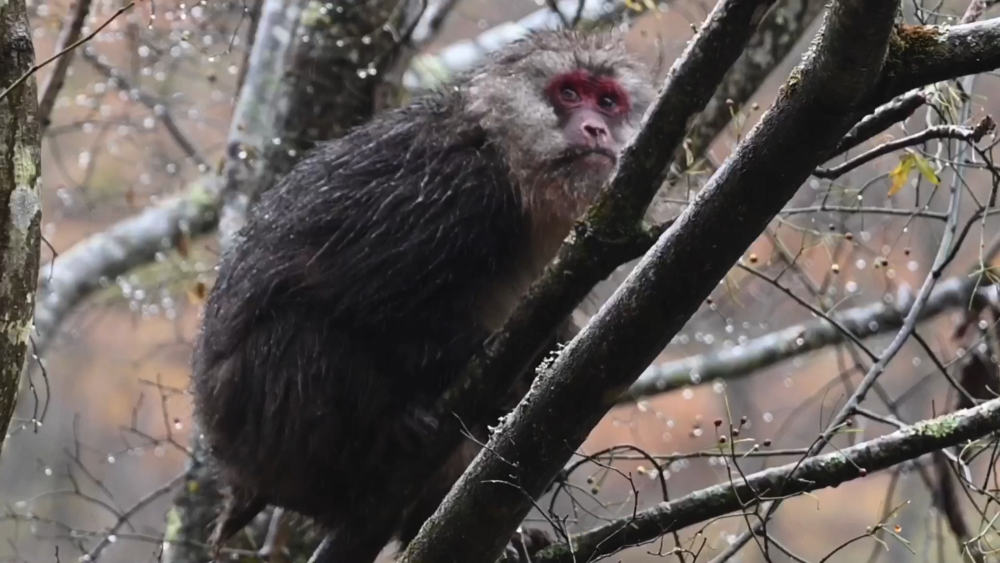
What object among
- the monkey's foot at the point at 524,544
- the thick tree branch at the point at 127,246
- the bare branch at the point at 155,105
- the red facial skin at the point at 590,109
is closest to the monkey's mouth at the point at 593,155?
the red facial skin at the point at 590,109

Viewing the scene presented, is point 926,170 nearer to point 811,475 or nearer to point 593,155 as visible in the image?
point 811,475

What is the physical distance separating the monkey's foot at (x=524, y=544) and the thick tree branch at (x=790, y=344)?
135 cm

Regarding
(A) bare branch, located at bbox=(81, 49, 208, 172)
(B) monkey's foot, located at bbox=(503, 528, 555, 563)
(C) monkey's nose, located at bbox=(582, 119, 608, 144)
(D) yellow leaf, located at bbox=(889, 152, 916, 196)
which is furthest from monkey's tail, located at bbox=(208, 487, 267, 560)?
(A) bare branch, located at bbox=(81, 49, 208, 172)

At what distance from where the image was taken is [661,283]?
8.02 ft

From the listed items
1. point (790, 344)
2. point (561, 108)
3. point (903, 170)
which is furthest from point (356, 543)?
point (790, 344)

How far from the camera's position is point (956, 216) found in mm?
3660

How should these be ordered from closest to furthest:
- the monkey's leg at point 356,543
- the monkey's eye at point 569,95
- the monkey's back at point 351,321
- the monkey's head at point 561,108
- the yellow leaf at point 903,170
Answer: the yellow leaf at point 903,170 < the monkey's leg at point 356,543 < the monkey's back at point 351,321 < the monkey's head at point 561,108 < the monkey's eye at point 569,95

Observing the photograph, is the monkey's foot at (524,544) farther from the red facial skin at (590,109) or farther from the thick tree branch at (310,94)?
the thick tree branch at (310,94)

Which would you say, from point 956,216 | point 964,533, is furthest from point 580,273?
point 964,533

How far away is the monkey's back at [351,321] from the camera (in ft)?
12.6

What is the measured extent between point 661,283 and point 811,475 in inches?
27.4

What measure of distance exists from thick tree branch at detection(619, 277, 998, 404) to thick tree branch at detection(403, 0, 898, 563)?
2401mm

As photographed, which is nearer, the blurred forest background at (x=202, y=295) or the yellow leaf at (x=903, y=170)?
the yellow leaf at (x=903, y=170)

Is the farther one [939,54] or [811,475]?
[811,475]
